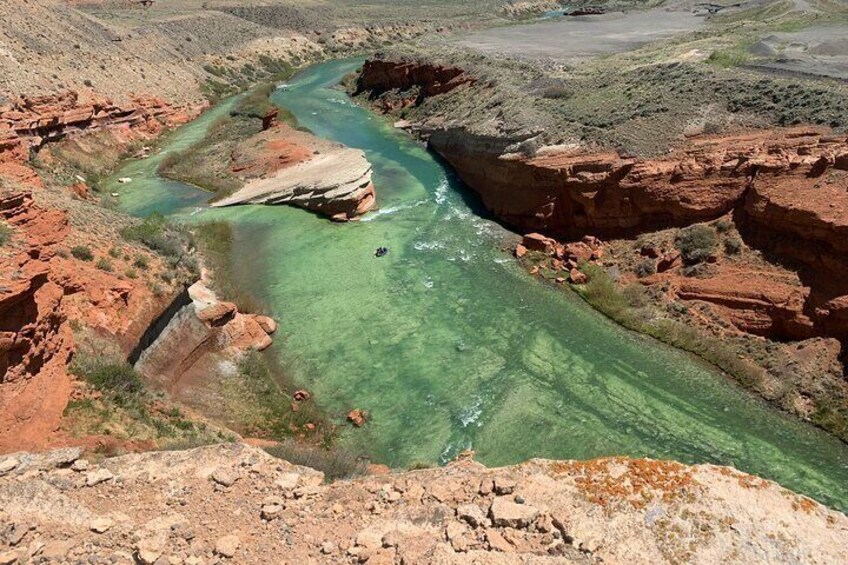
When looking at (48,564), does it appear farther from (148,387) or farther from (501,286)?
(501,286)

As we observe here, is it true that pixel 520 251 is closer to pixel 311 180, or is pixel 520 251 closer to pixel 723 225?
pixel 723 225

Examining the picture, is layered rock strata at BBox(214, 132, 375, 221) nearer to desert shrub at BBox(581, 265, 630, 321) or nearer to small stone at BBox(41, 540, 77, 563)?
desert shrub at BBox(581, 265, 630, 321)

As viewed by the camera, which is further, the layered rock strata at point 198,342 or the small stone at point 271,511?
the layered rock strata at point 198,342

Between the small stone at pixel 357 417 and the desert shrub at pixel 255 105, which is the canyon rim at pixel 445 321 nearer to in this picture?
the small stone at pixel 357 417

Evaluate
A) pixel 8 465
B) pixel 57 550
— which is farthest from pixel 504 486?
pixel 8 465

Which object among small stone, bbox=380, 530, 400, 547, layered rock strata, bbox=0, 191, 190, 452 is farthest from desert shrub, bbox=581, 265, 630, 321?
layered rock strata, bbox=0, 191, 190, 452

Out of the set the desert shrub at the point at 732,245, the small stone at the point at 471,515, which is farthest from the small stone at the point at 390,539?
the desert shrub at the point at 732,245

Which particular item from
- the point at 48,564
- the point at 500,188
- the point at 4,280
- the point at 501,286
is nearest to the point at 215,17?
the point at 500,188
